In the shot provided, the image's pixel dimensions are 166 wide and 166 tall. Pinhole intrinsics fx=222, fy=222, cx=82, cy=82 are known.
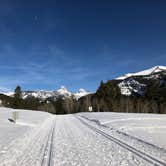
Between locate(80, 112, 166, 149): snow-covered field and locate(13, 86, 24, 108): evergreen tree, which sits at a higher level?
locate(13, 86, 24, 108): evergreen tree

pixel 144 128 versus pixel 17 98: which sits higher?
pixel 17 98

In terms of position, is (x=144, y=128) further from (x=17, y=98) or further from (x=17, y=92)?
(x=17, y=98)

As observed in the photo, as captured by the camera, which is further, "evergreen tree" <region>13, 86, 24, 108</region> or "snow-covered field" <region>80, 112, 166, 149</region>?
"evergreen tree" <region>13, 86, 24, 108</region>

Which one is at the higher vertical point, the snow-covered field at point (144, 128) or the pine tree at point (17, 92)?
the pine tree at point (17, 92)

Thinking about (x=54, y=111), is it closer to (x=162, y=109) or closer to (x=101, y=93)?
(x=101, y=93)

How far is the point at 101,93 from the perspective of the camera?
262 ft

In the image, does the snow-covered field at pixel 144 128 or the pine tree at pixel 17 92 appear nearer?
the snow-covered field at pixel 144 128

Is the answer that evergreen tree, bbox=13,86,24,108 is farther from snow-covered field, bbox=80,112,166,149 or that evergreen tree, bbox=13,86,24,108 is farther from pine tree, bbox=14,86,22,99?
snow-covered field, bbox=80,112,166,149

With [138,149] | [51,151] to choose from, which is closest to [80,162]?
[51,151]

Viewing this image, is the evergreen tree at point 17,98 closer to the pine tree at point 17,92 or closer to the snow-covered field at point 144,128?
the pine tree at point 17,92

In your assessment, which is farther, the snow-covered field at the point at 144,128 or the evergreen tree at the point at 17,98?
the evergreen tree at the point at 17,98

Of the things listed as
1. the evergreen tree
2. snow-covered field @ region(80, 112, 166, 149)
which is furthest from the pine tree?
snow-covered field @ region(80, 112, 166, 149)

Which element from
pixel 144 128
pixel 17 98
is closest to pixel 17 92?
pixel 17 98

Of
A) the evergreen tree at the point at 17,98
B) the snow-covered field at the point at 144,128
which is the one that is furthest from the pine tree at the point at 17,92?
the snow-covered field at the point at 144,128
